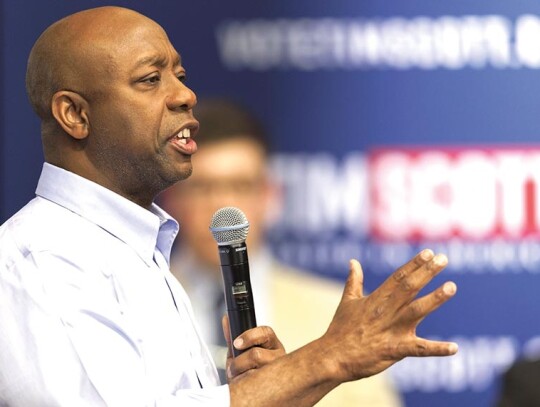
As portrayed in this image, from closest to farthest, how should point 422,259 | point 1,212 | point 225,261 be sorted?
point 422,259 → point 225,261 → point 1,212

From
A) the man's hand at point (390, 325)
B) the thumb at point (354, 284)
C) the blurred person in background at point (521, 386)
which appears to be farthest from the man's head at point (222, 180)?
the man's hand at point (390, 325)

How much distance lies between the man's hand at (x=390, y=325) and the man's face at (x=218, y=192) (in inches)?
79.0

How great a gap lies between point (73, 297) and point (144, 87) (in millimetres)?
402

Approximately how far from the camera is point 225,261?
190 cm

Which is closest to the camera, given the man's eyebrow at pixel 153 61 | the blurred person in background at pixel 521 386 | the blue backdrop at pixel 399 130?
the man's eyebrow at pixel 153 61

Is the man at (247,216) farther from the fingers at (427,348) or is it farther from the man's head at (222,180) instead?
the fingers at (427,348)

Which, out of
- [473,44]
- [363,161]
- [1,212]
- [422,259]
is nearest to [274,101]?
[363,161]

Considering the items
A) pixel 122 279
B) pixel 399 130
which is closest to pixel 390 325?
pixel 122 279

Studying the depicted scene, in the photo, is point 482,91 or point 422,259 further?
point 482,91

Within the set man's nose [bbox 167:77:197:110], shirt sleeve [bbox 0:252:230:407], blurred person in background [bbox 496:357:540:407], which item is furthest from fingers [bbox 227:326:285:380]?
blurred person in background [bbox 496:357:540:407]

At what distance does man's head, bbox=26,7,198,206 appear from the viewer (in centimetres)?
194

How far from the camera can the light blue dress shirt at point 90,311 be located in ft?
5.59

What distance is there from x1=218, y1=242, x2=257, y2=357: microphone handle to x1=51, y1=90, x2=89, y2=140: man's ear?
12.1 inches

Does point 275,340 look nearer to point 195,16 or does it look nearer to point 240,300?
point 240,300
